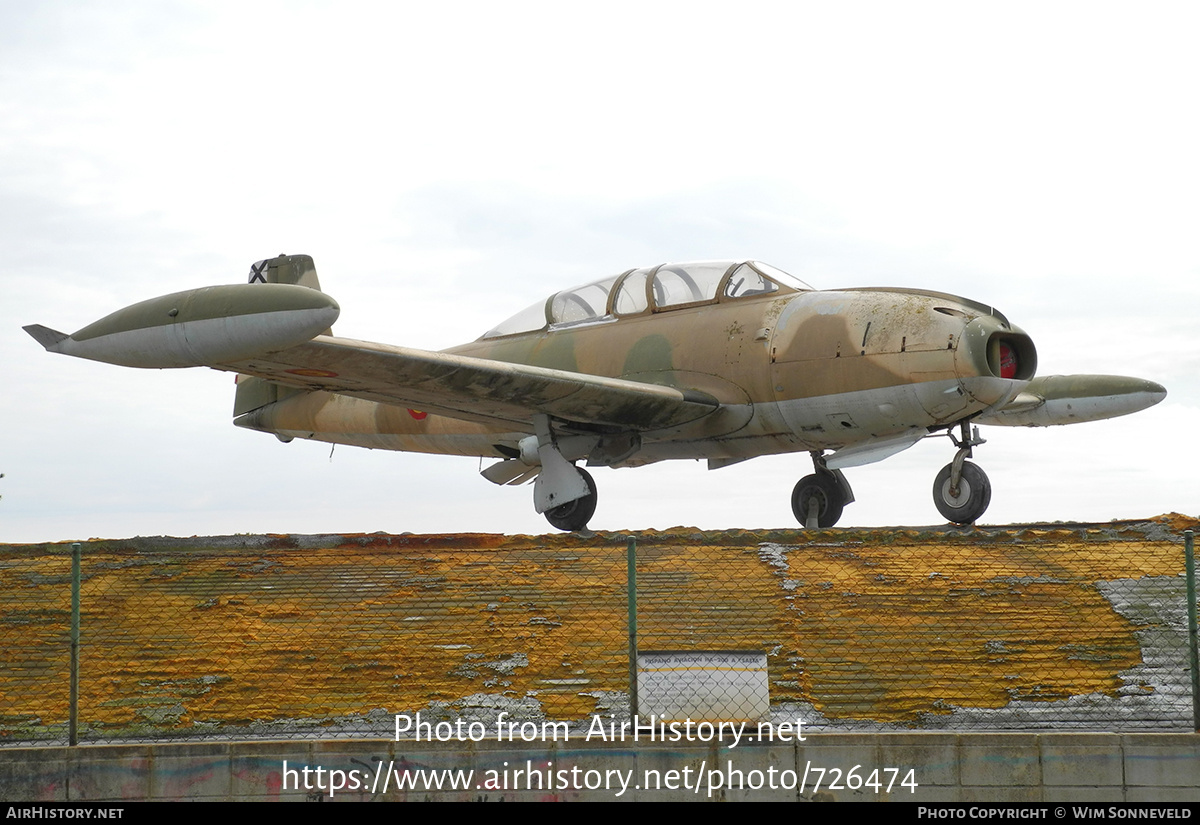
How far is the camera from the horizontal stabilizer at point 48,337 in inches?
401

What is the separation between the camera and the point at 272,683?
28.8ft

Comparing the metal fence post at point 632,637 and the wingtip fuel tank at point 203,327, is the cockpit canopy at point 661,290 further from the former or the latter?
the metal fence post at point 632,637

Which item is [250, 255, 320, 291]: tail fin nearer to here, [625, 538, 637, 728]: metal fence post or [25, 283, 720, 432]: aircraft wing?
[25, 283, 720, 432]: aircraft wing

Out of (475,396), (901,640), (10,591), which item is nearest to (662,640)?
(901,640)

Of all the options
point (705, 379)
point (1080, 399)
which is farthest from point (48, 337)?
point (1080, 399)

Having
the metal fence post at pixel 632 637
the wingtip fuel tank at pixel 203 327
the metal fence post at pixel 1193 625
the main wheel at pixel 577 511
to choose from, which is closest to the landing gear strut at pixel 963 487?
the main wheel at pixel 577 511

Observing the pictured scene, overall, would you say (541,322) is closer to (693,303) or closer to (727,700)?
(693,303)

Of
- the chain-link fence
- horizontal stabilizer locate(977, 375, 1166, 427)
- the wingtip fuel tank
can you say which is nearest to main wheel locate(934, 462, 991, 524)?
the chain-link fence

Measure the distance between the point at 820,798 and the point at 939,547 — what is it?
3666 mm

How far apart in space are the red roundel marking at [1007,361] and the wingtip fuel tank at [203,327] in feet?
22.0

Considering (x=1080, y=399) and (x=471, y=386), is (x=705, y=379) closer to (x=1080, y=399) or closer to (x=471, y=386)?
(x=471, y=386)

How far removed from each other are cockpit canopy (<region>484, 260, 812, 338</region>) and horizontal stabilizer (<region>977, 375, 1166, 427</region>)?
3447mm

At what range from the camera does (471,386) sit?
12.8 meters

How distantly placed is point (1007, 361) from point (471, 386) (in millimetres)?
5486
